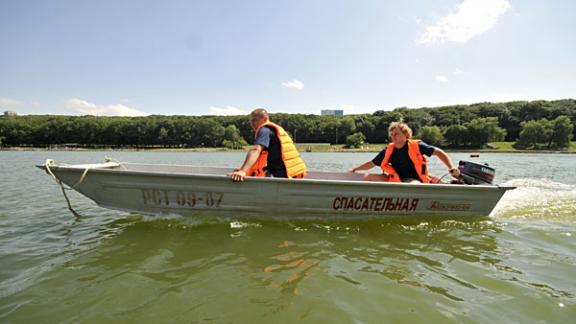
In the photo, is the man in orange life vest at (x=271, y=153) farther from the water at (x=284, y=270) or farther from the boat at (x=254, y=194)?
the water at (x=284, y=270)

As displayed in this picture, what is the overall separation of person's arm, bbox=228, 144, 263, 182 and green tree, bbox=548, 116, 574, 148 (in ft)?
337

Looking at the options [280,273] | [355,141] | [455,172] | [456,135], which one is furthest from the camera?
[355,141]

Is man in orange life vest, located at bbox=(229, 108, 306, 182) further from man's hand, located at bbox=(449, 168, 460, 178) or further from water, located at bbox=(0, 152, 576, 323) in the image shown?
man's hand, located at bbox=(449, 168, 460, 178)

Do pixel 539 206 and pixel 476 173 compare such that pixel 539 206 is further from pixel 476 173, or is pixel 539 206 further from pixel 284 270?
pixel 284 270

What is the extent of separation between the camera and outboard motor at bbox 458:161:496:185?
5.91m

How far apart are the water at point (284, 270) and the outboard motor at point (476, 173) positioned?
827mm

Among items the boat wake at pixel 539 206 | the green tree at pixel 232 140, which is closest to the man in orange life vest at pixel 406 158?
the boat wake at pixel 539 206

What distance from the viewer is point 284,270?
3.55 meters

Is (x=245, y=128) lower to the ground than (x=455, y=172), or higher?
higher

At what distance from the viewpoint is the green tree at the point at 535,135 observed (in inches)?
3164

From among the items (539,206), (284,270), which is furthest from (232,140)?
(284,270)

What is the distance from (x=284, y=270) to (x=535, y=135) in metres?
103

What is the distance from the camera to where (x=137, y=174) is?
495cm

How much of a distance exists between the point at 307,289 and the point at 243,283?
69cm
